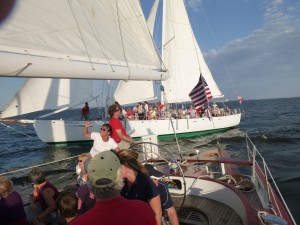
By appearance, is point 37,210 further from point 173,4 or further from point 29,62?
point 173,4

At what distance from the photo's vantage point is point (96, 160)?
6.31 feet

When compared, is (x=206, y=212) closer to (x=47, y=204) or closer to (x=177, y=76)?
(x=47, y=204)

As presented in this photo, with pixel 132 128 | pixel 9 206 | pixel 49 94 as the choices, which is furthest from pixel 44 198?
pixel 132 128

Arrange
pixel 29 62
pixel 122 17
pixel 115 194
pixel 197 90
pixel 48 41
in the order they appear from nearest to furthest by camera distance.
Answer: pixel 115 194, pixel 29 62, pixel 48 41, pixel 122 17, pixel 197 90

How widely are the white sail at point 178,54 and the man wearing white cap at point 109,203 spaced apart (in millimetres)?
23046

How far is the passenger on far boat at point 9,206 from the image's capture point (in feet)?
11.7

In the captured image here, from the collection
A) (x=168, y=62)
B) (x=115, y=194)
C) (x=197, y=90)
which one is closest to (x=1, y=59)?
(x=115, y=194)

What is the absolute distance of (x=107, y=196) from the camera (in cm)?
178

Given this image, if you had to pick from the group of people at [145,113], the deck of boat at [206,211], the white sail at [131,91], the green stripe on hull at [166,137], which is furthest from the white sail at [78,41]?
the group of people at [145,113]

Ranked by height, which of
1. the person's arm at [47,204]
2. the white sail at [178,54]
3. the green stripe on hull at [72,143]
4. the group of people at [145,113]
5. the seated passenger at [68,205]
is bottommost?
the green stripe on hull at [72,143]

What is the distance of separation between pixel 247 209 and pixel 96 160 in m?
2.65

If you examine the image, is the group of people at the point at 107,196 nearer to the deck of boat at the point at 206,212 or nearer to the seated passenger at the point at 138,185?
the seated passenger at the point at 138,185

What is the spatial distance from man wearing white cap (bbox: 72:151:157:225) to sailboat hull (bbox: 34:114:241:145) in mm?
18439

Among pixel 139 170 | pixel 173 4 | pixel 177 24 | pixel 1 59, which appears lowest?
pixel 139 170
